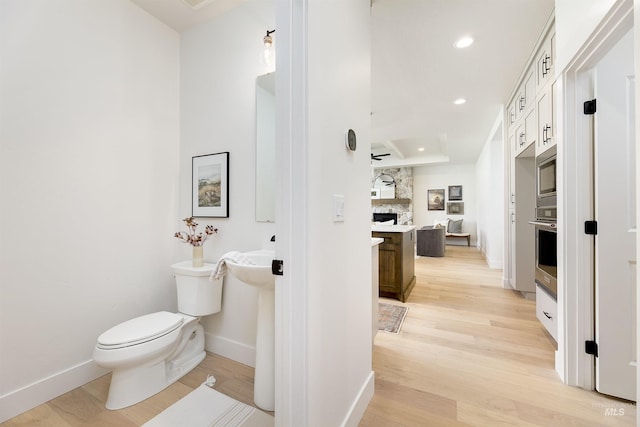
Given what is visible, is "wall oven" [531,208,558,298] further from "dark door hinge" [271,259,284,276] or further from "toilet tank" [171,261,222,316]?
"toilet tank" [171,261,222,316]

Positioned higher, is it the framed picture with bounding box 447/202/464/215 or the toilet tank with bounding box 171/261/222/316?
the framed picture with bounding box 447/202/464/215

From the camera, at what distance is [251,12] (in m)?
1.91

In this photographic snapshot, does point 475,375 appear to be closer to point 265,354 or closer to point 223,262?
point 265,354

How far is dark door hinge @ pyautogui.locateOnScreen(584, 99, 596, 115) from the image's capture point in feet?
4.95

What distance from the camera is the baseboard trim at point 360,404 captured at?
1262mm

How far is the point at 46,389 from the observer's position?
151cm

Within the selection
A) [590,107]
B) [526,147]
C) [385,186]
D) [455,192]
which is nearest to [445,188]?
[455,192]

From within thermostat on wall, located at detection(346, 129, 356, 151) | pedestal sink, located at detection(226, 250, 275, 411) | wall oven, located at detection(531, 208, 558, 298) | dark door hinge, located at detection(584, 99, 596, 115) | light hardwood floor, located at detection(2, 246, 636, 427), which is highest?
dark door hinge, located at detection(584, 99, 596, 115)

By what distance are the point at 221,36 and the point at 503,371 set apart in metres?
3.16

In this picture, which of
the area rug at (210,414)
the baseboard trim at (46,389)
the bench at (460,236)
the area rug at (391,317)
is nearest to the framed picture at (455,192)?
the bench at (460,236)

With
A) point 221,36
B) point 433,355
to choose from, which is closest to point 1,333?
point 221,36

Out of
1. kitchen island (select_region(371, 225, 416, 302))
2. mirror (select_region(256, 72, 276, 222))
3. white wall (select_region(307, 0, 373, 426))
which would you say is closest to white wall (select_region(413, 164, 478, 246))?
kitchen island (select_region(371, 225, 416, 302))

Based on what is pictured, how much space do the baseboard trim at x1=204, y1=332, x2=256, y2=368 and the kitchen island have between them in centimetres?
186

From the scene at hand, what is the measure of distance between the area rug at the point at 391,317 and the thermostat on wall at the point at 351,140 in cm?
185
